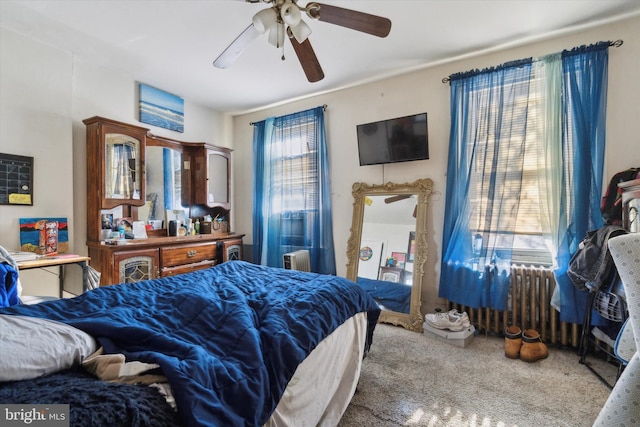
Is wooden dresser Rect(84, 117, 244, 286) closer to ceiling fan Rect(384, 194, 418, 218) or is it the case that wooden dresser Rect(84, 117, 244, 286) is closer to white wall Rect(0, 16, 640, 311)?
white wall Rect(0, 16, 640, 311)

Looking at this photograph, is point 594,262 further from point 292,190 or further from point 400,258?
point 292,190

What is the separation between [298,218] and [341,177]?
2.46 ft

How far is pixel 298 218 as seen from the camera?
145 inches

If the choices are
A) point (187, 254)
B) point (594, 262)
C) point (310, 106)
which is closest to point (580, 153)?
point (594, 262)

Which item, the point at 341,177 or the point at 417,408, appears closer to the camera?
the point at 417,408

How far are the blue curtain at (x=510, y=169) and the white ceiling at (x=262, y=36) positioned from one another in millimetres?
294

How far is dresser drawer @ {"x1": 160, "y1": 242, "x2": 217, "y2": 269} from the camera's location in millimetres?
3072

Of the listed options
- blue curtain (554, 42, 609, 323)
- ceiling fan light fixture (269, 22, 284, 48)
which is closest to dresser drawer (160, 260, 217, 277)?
ceiling fan light fixture (269, 22, 284, 48)

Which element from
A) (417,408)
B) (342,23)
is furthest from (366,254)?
(342,23)

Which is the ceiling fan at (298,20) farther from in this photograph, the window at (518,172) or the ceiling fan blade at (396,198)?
the ceiling fan blade at (396,198)

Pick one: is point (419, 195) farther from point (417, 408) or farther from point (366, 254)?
point (417, 408)

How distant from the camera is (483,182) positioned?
8.61ft

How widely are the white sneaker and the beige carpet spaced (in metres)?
0.16

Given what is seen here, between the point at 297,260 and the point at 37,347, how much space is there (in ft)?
8.70
